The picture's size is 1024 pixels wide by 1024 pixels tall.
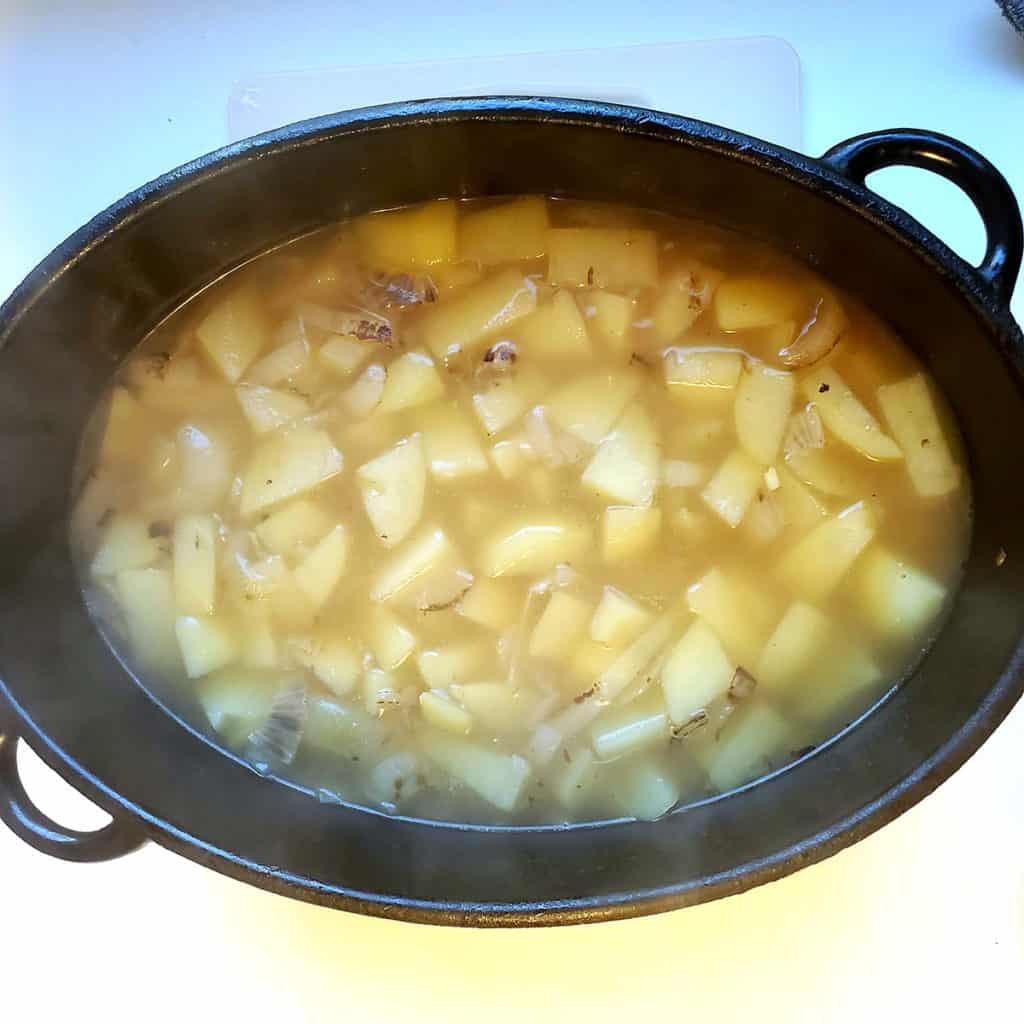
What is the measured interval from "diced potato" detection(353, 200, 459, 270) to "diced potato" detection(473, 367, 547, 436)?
0.22 metres

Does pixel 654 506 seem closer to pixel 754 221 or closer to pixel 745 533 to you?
pixel 745 533

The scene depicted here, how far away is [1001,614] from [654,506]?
1.63 feet

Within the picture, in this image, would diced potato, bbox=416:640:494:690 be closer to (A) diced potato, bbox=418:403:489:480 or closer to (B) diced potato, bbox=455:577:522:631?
(B) diced potato, bbox=455:577:522:631

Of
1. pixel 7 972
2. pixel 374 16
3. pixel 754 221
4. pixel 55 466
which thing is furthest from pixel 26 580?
pixel 754 221

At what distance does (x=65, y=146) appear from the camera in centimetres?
170

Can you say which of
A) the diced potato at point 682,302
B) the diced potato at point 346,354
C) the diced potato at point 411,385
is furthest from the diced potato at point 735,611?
the diced potato at point 346,354

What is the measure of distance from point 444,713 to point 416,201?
78cm

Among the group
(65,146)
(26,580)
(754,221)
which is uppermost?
(65,146)

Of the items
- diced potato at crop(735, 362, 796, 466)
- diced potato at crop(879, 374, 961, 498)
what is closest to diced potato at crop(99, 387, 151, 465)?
diced potato at crop(735, 362, 796, 466)

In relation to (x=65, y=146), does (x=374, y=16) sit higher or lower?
higher

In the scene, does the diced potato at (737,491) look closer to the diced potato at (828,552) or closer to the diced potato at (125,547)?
the diced potato at (828,552)

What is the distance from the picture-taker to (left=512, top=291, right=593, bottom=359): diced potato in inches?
60.5

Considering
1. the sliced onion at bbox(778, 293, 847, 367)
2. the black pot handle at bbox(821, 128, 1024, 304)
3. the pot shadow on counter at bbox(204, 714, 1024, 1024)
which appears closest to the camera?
the black pot handle at bbox(821, 128, 1024, 304)

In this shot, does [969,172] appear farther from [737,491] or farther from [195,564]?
[195,564]
